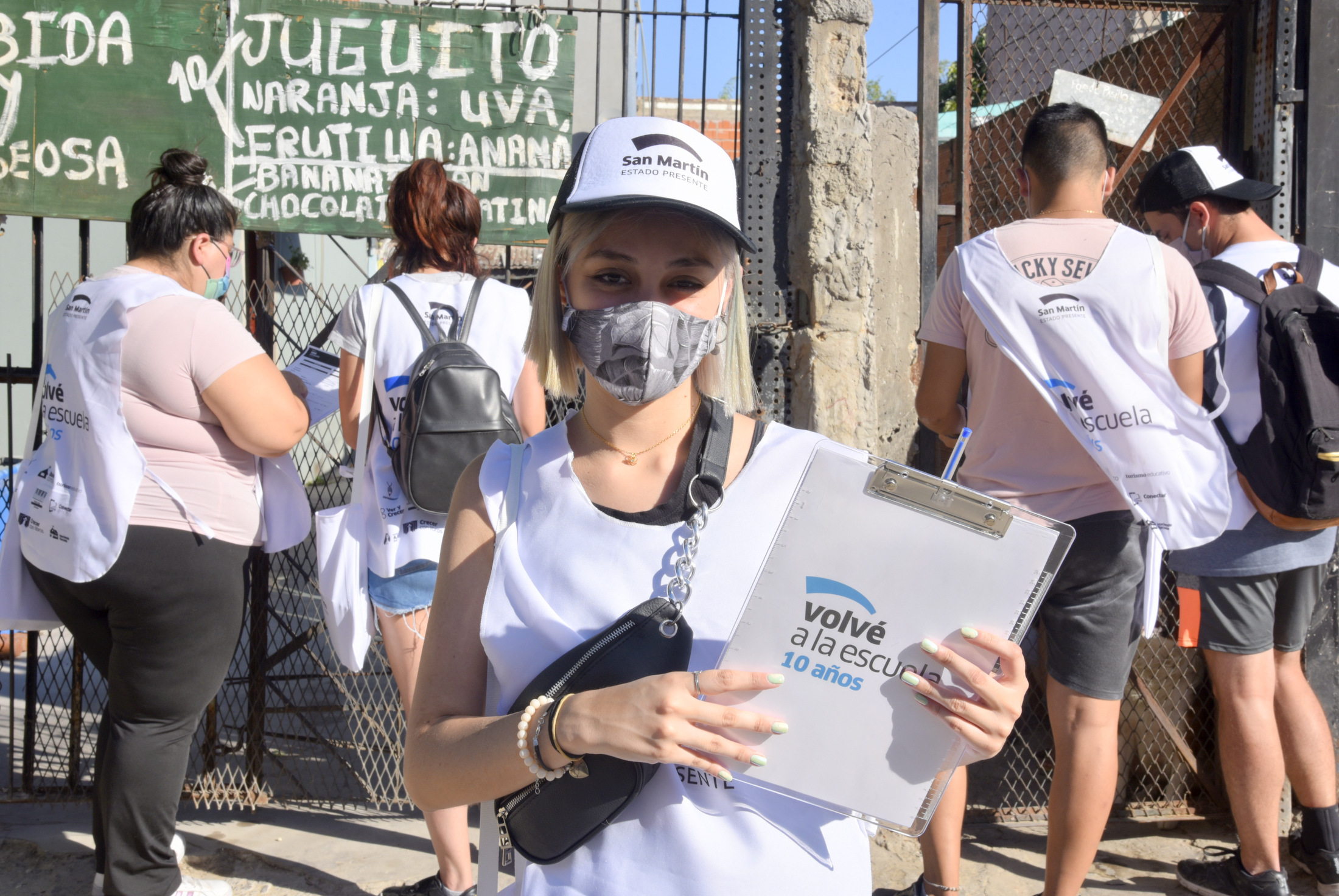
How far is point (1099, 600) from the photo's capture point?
99.7 inches

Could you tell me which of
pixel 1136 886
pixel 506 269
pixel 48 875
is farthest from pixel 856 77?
pixel 48 875

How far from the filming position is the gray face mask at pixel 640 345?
1332 millimetres

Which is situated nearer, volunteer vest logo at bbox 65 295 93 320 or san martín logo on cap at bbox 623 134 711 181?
san martín logo on cap at bbox 623 134 711 181

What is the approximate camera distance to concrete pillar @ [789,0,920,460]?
10.5ft

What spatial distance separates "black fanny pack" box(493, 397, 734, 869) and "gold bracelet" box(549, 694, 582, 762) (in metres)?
0.02

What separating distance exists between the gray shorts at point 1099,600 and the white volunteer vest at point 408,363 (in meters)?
1.70

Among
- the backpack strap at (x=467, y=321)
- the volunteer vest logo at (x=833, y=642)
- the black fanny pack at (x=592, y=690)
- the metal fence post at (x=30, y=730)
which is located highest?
the backpack strap at (x=467, y=321)

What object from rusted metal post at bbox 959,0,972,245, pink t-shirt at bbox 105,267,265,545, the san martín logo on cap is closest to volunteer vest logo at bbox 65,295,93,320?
pink t-shirt at bbox 105,267,265,545

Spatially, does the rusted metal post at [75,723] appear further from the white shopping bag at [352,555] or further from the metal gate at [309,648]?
the white shopping bag at [352,555]

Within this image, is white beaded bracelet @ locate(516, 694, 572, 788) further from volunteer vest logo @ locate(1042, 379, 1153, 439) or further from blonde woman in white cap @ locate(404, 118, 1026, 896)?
volunteer vest logo @ locate(1042, 379, 1153, 439)

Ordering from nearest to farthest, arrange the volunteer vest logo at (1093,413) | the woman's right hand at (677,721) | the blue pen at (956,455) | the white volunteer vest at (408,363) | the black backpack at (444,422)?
the woman's right hand at (677,721) < the blue pen at (956,455) < the volunteer vest logo at (1093,413) < the black backpack at (444,422) < the white volunteer vest at (408,363)

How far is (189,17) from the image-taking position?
3471 mm

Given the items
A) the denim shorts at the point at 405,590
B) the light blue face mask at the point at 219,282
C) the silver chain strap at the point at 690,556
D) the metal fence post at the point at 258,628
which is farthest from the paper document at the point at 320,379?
the silver chain strap at the point at 690,556

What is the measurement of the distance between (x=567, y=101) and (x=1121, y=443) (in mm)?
2394
